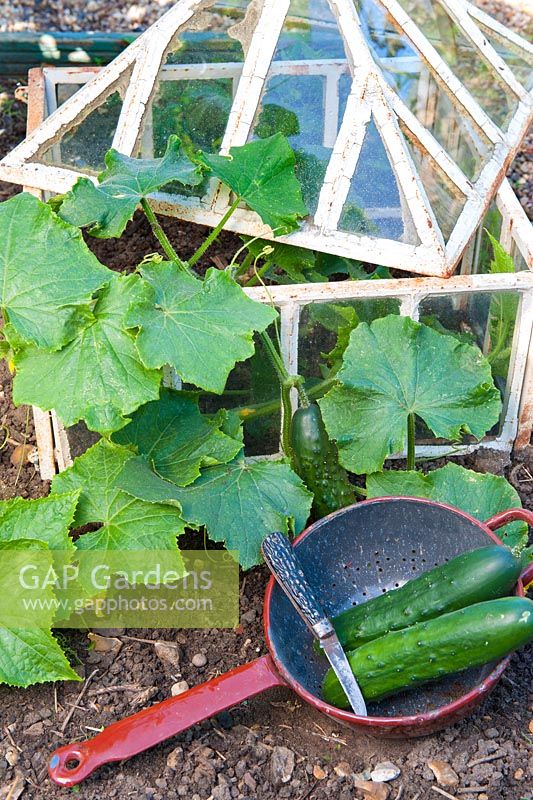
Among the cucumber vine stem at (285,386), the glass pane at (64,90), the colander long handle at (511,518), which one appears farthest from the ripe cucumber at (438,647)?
the glass pane at (64,90)

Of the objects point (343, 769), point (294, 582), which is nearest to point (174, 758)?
point (343, 769)

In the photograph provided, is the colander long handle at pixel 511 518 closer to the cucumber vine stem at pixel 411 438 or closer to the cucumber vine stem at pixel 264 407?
the cucumber vine stem at pixel 411 438

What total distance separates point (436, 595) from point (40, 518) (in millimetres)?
1068

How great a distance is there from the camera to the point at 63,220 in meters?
2.61

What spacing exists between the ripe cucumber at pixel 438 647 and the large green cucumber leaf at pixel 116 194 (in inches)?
53.4

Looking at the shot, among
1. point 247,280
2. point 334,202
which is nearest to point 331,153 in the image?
point 334,202

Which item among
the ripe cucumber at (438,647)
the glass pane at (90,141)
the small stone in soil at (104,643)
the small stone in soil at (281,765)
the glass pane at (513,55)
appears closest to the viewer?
the ripe cucumber at (438,647)

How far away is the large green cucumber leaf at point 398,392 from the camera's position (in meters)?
2.65

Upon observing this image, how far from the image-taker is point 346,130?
283cm

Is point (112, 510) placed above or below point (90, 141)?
below

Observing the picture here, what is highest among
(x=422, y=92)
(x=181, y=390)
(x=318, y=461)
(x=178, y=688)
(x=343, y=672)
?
(x=422, y=92)

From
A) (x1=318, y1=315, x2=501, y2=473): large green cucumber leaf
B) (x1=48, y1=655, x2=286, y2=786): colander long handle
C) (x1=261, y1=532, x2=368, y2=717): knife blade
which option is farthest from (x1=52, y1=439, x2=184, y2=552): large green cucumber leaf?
(x1=318, y1=315, x2=501, y2=473): large green cucumber leaf

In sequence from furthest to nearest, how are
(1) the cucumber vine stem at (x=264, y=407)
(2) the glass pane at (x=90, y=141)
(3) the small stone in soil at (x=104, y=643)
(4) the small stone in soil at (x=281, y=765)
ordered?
1. (2) the glass pane at (x=90, y=141)
2. (1) the cucumber vine stem at (x=264, y=407)
3. (3) the small stone in soil at (x=104, y=643)
4. (4) the small stone in soil at (x=281, y=765)

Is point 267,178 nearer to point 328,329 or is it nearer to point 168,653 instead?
point 328,329
